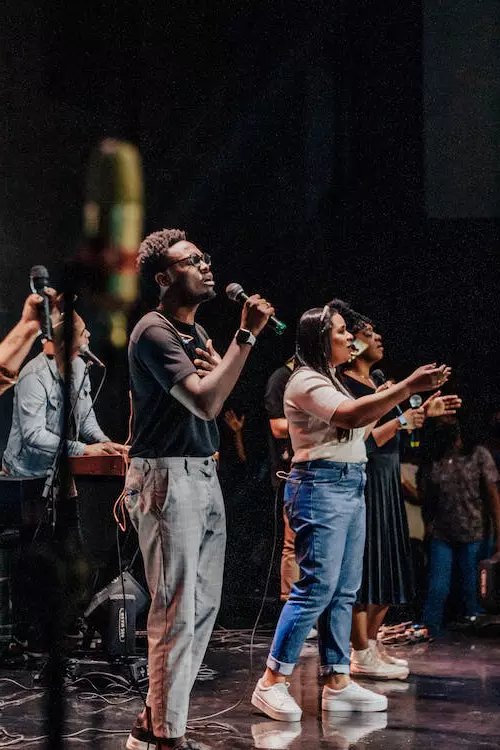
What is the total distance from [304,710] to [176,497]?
1500 millimetres

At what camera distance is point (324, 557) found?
3588 millimetres

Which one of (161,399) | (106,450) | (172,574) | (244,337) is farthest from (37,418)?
(244,337)

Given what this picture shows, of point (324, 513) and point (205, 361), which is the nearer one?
point (205, 361)

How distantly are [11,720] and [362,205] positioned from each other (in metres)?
4.01

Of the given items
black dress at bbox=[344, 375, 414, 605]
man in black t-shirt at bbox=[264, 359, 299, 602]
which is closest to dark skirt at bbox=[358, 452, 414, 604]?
black dress at bbox=[344, 375, 414, 605]

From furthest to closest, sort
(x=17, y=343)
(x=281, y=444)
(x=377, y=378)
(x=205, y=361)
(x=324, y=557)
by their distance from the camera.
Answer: (x=281, y=444) < (x=377, y=378) < (x=324, y=557) < (x=205, y=361) < (x=17, y=343)

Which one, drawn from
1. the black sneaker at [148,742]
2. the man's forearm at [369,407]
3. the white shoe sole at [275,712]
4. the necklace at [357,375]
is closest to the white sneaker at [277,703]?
the white shoe sole at [275,712]

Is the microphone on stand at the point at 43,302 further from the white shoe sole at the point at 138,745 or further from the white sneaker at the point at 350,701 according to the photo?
the white sneaker at the point at 350,701

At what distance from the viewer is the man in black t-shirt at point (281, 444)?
548cm

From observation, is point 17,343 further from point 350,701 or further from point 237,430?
point 237,430

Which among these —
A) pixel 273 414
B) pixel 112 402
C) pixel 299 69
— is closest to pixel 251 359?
pixel 273 414

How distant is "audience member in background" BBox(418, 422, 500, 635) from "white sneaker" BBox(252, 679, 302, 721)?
2.27m

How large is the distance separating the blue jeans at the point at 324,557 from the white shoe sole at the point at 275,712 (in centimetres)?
16

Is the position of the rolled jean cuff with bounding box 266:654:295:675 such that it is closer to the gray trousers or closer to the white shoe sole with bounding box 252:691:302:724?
the white shoe sole with bounding box 252:691:302:724
